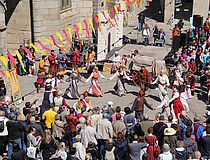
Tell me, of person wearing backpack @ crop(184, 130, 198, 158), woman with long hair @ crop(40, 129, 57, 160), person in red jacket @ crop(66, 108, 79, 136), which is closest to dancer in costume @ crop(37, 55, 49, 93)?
person in red jacket @ crop(66, 108, 79, 136)

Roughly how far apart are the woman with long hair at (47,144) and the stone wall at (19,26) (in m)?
11.0

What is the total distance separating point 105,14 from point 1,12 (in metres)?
6.89

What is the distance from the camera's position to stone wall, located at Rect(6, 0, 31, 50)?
2075cm

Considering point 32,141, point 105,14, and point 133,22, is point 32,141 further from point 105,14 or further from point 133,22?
point 133,22

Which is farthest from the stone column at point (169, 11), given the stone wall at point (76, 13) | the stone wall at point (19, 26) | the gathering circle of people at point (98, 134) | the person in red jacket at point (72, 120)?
the person in red jacket at point (72, 120)

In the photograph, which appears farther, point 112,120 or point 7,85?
point 7,85

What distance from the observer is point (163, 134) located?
Answer: 38.1ft

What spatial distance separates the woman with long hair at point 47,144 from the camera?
36.5 feet

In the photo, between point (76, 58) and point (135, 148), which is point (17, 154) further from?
point (76, 58)

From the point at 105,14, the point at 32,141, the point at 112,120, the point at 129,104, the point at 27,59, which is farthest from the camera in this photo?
the point at 105,14

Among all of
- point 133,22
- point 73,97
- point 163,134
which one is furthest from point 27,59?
point 133,22

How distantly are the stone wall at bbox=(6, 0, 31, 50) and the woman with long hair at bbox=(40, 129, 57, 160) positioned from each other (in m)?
11.0

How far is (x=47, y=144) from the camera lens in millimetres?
11125

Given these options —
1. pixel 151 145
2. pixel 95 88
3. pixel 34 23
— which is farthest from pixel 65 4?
pixel 151 145
